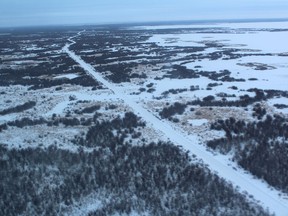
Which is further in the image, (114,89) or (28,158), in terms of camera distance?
(114,89)

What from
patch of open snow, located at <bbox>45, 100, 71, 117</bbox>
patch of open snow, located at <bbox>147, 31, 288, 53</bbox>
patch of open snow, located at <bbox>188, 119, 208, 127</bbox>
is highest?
patch of open snow, located at <bbox>188, 119, 208, 127</bbox>

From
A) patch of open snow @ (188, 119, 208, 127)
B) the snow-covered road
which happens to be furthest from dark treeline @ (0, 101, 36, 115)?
patch of open snow @ (188, 119, 208, 127)

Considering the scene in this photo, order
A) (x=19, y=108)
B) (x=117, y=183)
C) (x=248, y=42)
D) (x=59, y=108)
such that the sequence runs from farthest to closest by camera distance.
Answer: (x=248, y=42) → (x=19, y=108) → (x=59, y=108) → (x=117, y=183)

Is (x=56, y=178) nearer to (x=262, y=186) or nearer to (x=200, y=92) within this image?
(x=262, y=186)

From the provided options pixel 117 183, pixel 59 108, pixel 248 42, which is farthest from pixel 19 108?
pixel 248 42

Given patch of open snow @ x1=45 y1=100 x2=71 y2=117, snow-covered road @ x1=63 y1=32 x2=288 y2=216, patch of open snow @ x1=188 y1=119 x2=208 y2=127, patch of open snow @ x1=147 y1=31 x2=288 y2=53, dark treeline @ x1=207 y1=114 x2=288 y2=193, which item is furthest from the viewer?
patch of open snow @ x1=147 y1=31 x2=288 y2=53

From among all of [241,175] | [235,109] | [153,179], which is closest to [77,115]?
[235,109]

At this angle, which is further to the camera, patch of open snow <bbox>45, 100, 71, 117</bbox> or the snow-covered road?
patch of open snow <bbox>45, 100, 71, 117</bbox>

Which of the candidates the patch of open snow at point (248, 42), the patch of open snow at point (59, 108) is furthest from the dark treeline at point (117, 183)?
the patch of open snow at point (248, 42)

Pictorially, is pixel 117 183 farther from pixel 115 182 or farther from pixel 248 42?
pixel 248 42

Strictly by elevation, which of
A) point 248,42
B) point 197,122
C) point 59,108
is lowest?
point 248,42

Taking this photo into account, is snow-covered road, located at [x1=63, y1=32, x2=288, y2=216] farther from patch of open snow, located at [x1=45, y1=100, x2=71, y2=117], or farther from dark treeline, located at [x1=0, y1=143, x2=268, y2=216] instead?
patch of open snow, located at [x1=45, y1=100, x2=71, y2=117]
